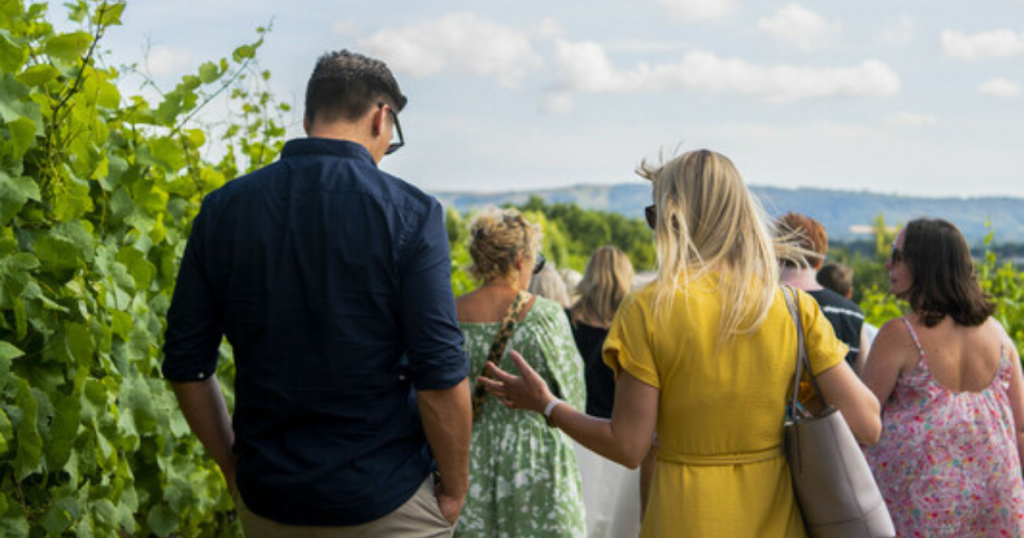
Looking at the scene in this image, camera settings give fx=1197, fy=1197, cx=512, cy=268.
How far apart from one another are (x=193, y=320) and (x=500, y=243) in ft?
7.15

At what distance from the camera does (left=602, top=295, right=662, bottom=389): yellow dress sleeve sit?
271 cm

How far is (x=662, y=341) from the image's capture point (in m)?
2.69

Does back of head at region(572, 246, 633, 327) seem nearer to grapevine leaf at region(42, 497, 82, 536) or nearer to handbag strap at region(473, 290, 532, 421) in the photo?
handbag strap at region(473, 290, 532, 421)

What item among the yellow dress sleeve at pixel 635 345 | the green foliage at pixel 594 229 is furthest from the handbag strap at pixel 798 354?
the green foliage at pixel 594 229

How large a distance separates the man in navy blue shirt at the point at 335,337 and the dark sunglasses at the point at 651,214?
0.54 m

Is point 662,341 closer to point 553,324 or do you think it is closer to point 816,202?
point 553,324

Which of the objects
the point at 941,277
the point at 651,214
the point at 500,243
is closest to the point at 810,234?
the point at 941,277

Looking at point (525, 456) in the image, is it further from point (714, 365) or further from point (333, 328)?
point (333, 328)

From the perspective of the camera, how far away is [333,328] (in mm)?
2584

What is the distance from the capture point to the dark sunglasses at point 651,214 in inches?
114

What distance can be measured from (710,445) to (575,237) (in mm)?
96909

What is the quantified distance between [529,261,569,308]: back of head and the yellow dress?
4.28 meters

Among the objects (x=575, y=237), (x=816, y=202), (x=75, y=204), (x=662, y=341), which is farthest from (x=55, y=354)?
(x=816, y=202)

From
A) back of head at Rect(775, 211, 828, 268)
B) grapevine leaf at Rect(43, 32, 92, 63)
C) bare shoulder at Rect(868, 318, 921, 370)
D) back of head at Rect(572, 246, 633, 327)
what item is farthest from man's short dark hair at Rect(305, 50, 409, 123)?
back of head at Rect(572, 246, 633, 327)
